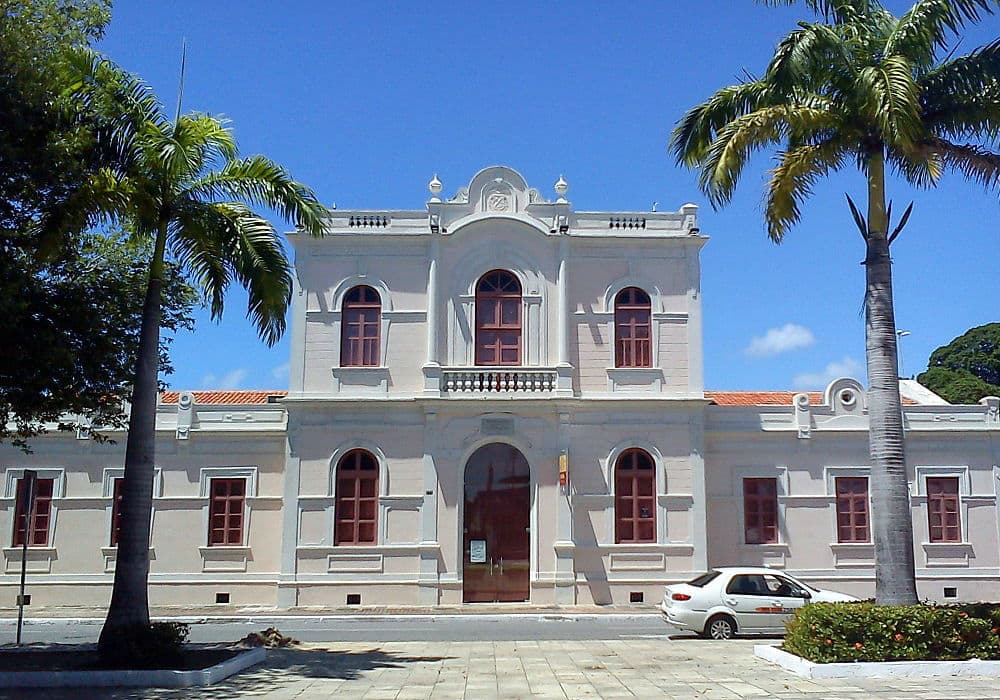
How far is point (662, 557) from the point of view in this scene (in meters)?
24.8

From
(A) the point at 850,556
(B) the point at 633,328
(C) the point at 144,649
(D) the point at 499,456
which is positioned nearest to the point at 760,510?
(A) the point at 850,556

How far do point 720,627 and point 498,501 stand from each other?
8.35 metres

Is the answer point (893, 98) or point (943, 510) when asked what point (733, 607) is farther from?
point (943, 510)

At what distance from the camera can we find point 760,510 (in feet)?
85.5

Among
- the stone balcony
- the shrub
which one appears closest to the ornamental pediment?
the stone balcony

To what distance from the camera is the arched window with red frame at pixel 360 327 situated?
25.7m

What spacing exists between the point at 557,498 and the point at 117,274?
12451mm

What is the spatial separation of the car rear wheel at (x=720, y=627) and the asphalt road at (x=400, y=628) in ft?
3.21

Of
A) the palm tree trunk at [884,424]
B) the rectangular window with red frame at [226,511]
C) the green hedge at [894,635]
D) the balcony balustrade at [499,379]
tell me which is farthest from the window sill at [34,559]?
the palm tree trunk at [884,424]

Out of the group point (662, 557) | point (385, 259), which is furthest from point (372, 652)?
point (385, 259)

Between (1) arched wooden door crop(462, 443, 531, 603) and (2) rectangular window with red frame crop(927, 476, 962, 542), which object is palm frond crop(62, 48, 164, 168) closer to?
(1) arched wooden door crop(462, 443, 531, 603)

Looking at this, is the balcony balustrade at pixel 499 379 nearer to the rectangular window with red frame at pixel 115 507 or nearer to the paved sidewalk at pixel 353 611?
the paved sidewalk at pixel 353 611

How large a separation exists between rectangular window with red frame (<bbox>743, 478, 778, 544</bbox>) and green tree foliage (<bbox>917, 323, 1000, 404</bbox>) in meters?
29.7

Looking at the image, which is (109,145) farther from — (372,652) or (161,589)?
(161,589)
